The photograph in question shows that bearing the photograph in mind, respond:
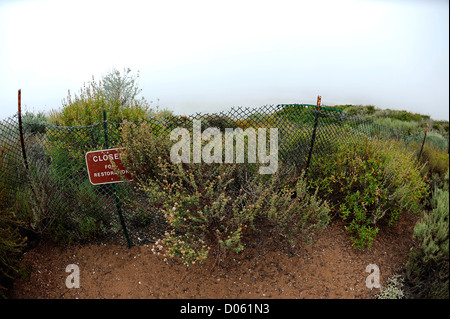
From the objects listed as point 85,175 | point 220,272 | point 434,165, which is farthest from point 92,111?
point 434,165

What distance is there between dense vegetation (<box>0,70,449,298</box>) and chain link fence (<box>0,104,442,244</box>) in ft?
0.06

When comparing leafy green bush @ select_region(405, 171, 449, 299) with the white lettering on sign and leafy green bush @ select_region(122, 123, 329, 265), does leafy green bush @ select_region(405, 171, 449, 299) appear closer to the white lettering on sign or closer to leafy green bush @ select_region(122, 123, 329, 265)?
leafy green bush @ select_region(122, 123, 329, 265)

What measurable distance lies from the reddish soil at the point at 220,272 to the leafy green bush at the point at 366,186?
32cm

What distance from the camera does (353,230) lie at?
4.41 meters

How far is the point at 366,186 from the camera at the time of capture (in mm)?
4465

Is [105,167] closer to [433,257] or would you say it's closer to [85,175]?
[85,175]

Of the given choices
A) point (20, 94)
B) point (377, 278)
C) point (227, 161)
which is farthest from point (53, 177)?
point (377, 278)

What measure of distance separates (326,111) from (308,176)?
3.51ft

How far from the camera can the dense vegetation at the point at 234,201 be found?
361 cm

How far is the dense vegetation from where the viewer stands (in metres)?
3.61

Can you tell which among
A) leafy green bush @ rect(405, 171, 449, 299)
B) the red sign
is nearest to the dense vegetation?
leafy green bush @ rect(405, 171, 449, 299)

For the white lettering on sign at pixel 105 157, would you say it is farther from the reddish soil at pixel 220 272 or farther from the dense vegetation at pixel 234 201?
the reddish soil at pixel 220 272

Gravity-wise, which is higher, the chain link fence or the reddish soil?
the chain link fence

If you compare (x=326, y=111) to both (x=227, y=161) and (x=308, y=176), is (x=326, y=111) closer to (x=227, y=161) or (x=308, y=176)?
(x=308, y=176)
